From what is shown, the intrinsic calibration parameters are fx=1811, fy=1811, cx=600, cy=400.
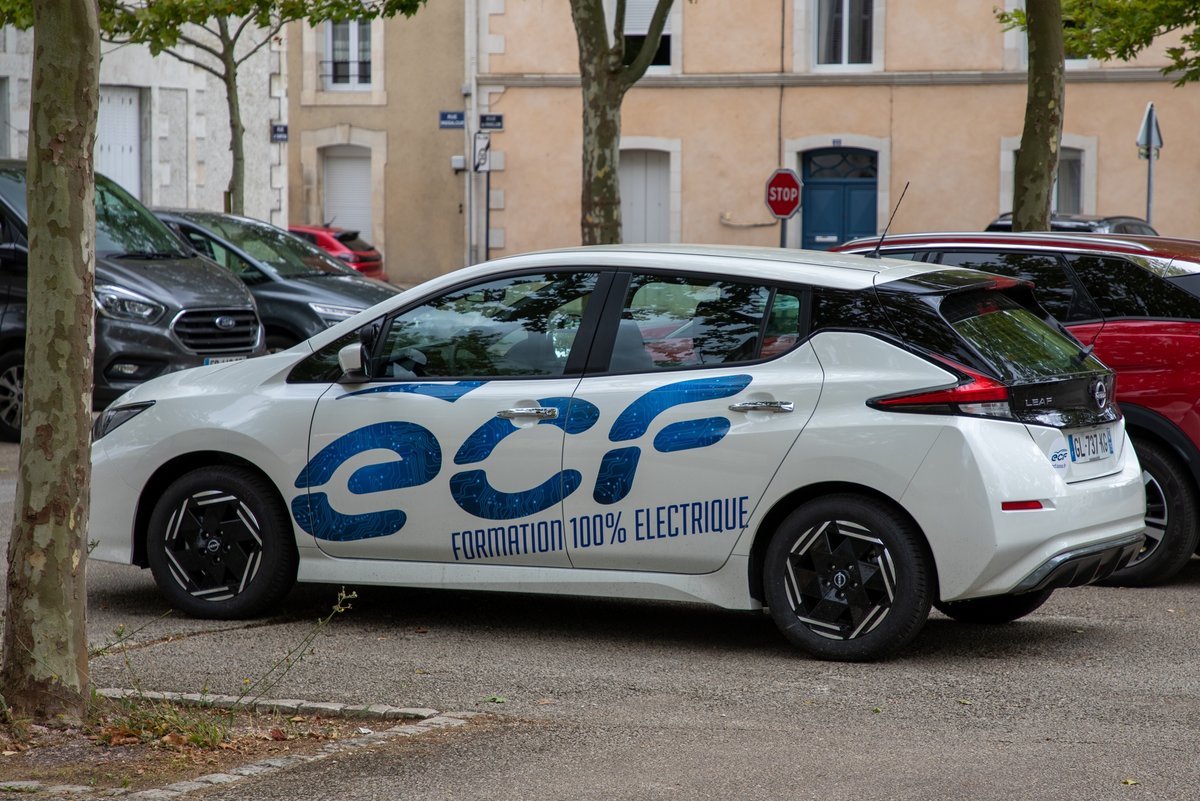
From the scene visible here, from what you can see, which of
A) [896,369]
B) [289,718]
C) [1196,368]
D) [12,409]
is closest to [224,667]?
[289,718]

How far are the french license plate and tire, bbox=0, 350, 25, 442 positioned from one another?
30.1 feet

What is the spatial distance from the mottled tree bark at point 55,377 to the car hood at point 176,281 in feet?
28.0

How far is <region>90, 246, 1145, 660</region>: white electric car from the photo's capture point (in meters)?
6.66

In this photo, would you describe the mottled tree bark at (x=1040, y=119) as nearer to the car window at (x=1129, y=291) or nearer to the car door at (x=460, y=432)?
the car window at (x=1129, y=291)

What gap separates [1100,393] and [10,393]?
30.7ft

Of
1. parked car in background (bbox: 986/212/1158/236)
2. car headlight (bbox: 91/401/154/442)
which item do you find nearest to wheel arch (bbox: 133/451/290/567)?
car headlight (bbox: 91/401/154/442)

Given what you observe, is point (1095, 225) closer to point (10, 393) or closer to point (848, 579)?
point (10, 393)

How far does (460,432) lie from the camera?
23.8 ft

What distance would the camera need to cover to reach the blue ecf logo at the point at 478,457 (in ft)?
22.8

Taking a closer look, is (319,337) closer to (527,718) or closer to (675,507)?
(675,507)

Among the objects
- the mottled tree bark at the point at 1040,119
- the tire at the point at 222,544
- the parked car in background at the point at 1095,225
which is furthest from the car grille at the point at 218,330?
the parked car in background at the point at 1095,225

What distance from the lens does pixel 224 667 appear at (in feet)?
22.2

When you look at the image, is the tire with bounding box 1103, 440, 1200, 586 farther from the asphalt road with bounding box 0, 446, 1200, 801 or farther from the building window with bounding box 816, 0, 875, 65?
→ the building window with bounding box 816, 0, 875, 65

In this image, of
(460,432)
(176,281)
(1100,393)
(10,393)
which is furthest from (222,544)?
(176,281)
